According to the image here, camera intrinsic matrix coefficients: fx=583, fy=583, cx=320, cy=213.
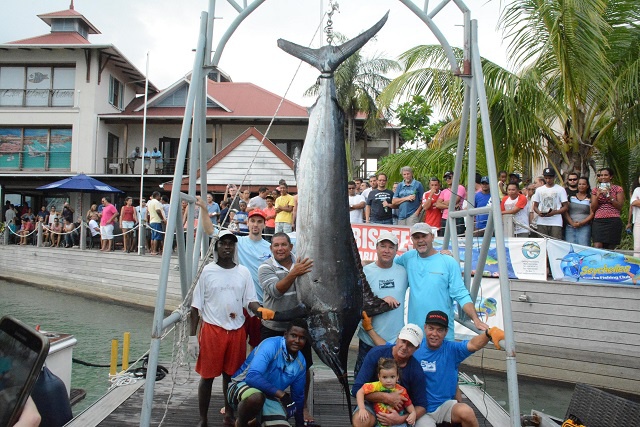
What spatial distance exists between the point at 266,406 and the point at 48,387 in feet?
4.50

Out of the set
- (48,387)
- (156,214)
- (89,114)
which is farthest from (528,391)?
(89,114)

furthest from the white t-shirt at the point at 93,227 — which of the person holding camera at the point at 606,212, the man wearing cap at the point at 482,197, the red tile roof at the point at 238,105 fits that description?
the person holding camera at the point at 606,212

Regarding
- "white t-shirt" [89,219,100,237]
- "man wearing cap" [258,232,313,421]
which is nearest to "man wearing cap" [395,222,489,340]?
"man wearing cap" [258,232,313,421]

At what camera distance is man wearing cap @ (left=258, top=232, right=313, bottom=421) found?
346cm

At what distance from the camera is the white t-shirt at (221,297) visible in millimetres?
3838

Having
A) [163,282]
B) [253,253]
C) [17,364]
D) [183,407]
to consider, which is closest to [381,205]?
[253,253]

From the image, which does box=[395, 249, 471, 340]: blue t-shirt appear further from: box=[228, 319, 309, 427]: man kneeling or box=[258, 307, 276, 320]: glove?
box=[258, 307, 276, 320]: glove

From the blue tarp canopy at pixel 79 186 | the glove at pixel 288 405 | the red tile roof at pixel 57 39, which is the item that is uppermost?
the red tile roof at pixel 57 39

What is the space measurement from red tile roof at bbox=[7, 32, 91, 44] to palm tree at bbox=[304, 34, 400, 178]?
9.17 m

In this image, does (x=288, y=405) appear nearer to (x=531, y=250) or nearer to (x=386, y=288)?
(x=386, y=288)

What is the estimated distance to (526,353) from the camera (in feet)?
23.6

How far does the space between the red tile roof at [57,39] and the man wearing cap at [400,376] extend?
2241cm

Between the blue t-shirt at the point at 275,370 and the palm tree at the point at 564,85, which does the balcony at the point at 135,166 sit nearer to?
the palm tree at the point at 564,85

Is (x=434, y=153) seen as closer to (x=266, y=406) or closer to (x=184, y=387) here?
(x=184, y=387)
